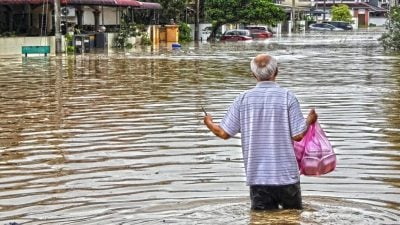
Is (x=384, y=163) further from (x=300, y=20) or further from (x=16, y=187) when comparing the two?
(x=300, y=20)

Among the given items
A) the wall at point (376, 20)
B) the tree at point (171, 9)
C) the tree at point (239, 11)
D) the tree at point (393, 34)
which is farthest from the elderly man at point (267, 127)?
the wall at point (376, 20)

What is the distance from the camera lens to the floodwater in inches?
→ 313

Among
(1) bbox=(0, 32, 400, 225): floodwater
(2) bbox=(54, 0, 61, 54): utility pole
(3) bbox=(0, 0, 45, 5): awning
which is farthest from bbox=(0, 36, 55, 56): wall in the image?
(1) bbox=(0, 32, 400, 225): floodwater

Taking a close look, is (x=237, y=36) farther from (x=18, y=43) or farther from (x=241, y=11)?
(x=18, y=43)

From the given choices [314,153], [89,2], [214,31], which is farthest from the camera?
[214,31]

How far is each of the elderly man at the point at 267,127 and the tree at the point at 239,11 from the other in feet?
209

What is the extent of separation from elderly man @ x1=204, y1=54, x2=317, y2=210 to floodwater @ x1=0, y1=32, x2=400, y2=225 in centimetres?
41

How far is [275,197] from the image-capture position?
7117mm

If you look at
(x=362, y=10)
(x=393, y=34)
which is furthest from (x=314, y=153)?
(x=362, y=10)

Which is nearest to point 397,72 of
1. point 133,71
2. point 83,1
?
point 133,71

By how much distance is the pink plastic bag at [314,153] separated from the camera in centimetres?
705

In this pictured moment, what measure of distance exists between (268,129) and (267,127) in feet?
0.06

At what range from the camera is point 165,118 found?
48.5 feet

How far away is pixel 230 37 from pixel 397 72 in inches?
1634
